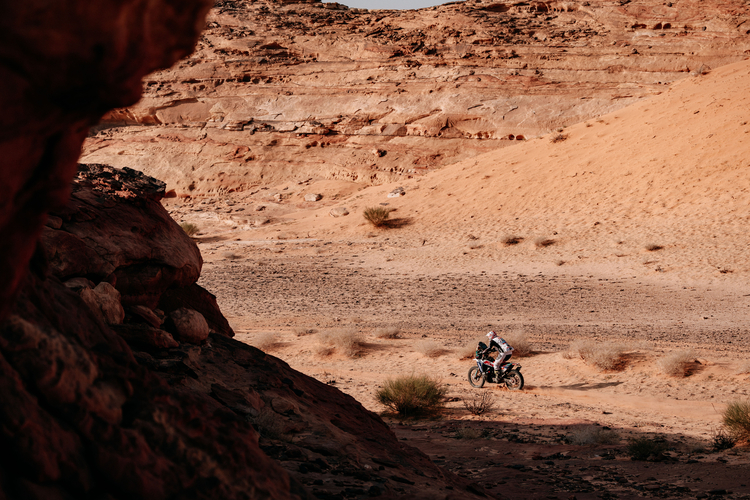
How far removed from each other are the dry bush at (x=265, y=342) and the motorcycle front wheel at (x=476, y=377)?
4.86 m

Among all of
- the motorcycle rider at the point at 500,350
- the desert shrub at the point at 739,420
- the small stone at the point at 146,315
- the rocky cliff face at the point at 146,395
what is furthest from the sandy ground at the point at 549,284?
the small stone at the point at 146,315

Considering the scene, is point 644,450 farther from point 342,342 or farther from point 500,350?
point 342,342

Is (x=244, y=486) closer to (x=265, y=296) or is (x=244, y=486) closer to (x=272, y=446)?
(x=272, y=446)

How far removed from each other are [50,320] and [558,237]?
68.5ft

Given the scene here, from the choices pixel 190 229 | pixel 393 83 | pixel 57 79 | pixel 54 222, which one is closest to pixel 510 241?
pixel 190 229

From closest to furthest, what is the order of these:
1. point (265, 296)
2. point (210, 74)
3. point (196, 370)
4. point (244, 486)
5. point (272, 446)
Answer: point (244, 486)
point (272, 446)
point (196, 370)
point (265, 296)
point (210, 74)

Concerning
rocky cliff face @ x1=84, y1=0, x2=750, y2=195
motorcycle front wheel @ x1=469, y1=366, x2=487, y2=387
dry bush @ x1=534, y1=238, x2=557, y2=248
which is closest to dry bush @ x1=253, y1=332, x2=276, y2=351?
motorcycle front wheel @ x1=469, y1=366, x2=487, y2=387

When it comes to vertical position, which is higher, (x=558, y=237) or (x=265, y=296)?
(x=558, y=237)

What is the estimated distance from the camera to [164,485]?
251 cm

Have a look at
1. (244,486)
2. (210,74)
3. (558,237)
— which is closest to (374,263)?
(558,237)

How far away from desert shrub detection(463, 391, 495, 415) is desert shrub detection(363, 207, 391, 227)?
1501 cm

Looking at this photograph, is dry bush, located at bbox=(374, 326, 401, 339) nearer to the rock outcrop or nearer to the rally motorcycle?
the rally motorcycle

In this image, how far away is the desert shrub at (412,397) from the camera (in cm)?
953

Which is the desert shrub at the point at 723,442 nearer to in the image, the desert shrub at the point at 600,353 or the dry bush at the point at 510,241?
the desert shrub at the point at 600,353
